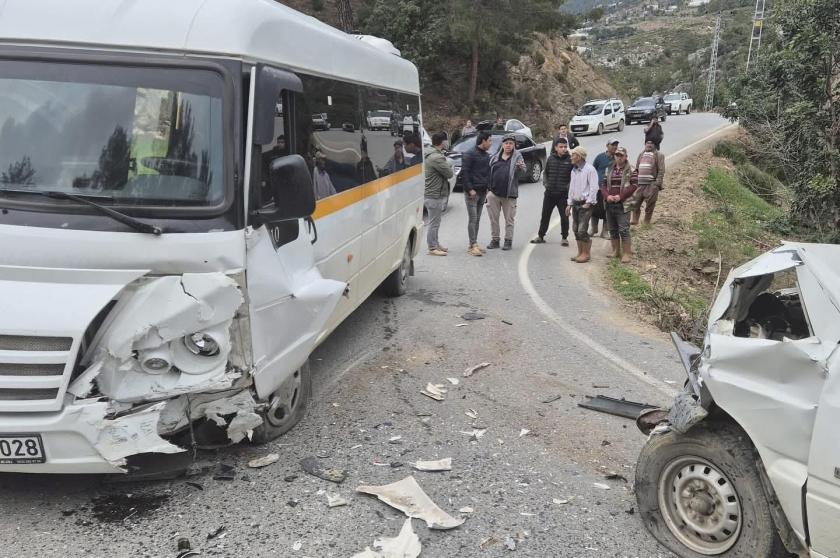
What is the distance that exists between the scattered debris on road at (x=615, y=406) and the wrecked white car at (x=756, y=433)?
1193 millimetres

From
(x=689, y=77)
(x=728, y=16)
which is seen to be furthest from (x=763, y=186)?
(x=728, y=16)

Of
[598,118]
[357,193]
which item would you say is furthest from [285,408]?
[598,118]

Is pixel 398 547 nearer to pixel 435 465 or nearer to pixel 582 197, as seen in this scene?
pixel 435 465

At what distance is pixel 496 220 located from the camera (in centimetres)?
1156

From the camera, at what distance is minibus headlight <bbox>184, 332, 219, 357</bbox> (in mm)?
3391

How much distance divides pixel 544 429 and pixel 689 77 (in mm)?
107961

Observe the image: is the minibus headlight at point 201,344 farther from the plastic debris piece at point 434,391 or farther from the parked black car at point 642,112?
the parked black car at point 642,112

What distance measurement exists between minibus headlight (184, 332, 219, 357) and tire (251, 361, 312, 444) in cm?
90

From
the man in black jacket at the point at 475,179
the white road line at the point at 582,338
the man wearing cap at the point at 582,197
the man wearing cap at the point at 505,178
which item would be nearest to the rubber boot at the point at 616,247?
the man wearing cap at the point at 582,197

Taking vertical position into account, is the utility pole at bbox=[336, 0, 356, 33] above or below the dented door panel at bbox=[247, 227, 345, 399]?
above

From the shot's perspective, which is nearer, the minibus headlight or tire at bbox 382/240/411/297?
the minibus headlight

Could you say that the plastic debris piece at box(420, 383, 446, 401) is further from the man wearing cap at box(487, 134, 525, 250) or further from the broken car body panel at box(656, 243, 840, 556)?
the man wearing cap at box(487, 134, 525, 250)

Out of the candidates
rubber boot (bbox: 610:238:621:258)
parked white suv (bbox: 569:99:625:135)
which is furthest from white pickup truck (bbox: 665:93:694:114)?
rubber boot (bbox: 610:238:621:258)

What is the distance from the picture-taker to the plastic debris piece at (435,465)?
419 cm
